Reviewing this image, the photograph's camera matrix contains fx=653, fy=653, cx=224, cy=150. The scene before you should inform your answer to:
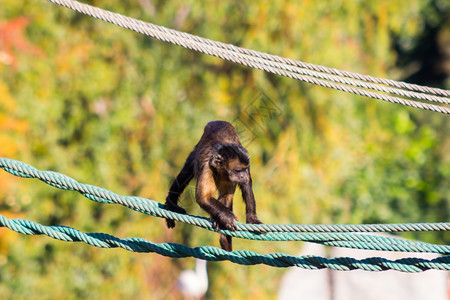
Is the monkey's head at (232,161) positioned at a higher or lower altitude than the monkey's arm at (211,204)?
higher

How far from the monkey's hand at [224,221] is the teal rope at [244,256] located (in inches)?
9.3

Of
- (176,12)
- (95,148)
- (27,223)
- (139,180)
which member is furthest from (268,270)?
(27,223)

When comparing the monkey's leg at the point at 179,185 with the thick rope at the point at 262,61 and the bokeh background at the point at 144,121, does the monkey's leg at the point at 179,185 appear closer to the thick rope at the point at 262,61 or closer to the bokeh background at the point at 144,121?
the thick rope at the point at 262,61

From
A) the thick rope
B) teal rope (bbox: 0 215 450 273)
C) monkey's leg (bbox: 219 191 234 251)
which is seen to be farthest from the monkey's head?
teal rope (bbox: 0 215 450 273)

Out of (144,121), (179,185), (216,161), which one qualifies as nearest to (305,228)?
(216,161)

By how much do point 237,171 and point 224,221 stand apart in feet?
1.87

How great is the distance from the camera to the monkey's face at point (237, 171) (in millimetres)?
3846

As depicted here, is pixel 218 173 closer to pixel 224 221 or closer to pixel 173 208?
pixel 173 208

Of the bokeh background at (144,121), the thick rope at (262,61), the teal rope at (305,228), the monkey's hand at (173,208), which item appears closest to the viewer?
the teal rope at (305,228)

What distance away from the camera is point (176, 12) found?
873cm

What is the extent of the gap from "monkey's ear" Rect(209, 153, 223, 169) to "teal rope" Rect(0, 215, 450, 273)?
0.92 meters

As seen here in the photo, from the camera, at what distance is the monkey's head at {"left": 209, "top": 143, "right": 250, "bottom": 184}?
3.84 m

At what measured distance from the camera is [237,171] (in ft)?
12.7

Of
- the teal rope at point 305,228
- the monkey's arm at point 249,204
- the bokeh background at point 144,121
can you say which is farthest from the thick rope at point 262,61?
the bokeh background at point 144,121
